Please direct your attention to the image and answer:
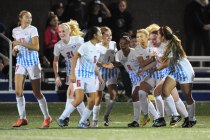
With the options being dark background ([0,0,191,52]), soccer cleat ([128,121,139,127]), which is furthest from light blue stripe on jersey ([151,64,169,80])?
dark background ([0,0,191,52])

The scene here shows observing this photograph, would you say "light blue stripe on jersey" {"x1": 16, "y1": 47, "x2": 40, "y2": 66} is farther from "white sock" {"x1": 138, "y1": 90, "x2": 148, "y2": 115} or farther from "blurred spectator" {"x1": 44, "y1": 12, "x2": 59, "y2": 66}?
"blurred spectator" {"x1": 44, "y1": 12, "x2": 59, "y2": 66}

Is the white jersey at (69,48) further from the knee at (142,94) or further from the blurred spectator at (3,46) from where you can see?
the blurred spectator at (3,46)

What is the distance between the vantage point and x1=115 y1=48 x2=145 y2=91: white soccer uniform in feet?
63.7

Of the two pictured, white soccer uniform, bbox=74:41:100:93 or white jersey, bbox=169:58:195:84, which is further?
white jersey, bbox=169:58:195:84

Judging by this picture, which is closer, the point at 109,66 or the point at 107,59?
the point at 109,66

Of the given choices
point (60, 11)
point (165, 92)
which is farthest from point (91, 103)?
point (60, 11)

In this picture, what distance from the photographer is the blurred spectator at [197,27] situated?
26.4m

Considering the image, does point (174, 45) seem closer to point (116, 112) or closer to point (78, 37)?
point (78, 37)

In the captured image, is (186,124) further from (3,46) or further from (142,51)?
(3,46)

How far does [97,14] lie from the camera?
26141mm

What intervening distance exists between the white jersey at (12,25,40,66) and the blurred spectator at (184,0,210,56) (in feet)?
27.8

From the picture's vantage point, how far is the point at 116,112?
75.1 ft

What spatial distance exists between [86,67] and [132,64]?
1.45 metres

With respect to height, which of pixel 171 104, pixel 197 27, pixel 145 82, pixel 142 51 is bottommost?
pixel 171 104
